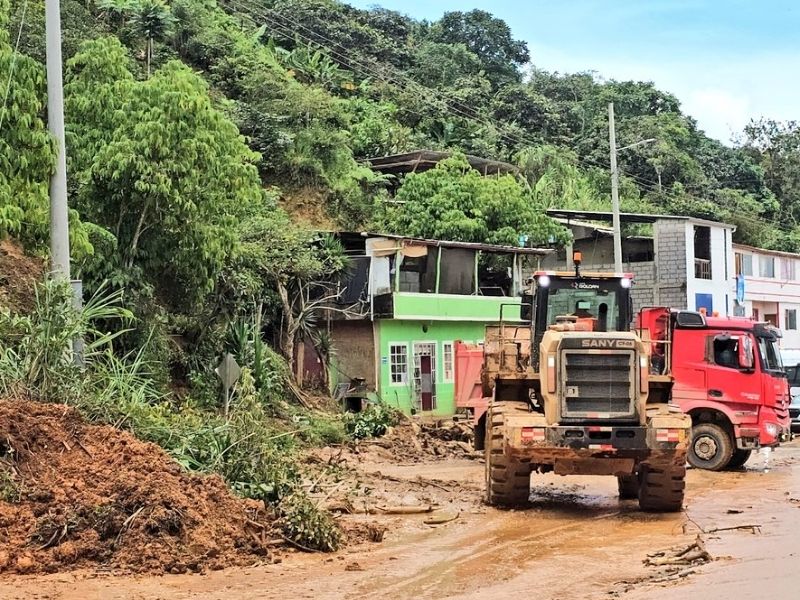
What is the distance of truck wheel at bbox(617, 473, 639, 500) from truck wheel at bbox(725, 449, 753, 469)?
469cm

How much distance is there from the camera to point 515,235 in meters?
34.9

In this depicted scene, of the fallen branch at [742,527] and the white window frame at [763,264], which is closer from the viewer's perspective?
the fallen branch at [742,527]

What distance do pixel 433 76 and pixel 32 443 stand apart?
52944mm

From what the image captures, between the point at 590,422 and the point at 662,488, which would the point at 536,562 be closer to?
the point at 590,422

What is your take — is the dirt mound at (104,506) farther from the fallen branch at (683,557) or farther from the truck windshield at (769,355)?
the truck windshield at (769,355)

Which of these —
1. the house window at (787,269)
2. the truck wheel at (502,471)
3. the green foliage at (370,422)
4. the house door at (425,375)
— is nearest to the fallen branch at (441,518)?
the truck wheel at (502,471)

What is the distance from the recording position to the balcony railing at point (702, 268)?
1666 inches

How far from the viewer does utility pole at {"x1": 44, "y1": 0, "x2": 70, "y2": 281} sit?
12.2m

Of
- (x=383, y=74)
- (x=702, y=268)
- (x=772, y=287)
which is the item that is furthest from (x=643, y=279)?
(x=383, y=74)

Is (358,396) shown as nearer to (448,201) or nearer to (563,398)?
(448,201)

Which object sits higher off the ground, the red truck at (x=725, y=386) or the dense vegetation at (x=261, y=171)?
the dense vegetation at (x=261, y=171)

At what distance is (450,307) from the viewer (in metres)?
29.5

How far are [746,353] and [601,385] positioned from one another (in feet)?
21.7

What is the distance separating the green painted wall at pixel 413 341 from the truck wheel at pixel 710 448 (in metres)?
10.8
